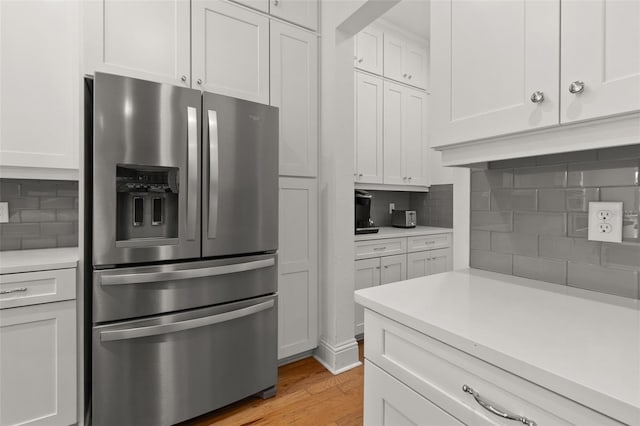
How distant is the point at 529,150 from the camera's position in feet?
2.85

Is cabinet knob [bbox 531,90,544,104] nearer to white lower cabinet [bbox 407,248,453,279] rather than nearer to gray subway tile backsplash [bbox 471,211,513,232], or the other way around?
gray subway tile backsplash [bbox 471,211,513,232]

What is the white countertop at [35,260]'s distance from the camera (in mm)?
1327

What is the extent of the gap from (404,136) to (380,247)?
1374 mm

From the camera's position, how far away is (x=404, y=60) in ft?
11.0

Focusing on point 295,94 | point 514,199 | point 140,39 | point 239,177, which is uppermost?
point 140,39

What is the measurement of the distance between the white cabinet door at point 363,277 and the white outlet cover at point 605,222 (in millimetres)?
1782

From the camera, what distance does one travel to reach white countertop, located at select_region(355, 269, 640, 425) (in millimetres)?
515

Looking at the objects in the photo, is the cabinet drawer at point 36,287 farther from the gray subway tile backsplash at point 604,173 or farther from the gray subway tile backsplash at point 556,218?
the gray subway tile backsplash at point 604,173

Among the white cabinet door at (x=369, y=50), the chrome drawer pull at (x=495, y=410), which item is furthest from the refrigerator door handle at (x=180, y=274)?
the white cabinet door at (x=369, y=50)

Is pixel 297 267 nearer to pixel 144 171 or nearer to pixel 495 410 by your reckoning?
pixel 144 171

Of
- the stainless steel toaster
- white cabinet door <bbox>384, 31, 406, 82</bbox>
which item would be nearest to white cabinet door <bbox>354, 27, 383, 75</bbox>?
white cabinet door <bbox>384, 31, 406, 82</bbox>

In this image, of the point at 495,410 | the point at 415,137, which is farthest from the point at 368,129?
the point at 495,410

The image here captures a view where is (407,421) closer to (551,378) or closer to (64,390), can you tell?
(551,378)

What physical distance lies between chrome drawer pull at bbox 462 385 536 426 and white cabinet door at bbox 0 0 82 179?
6.23 ft
